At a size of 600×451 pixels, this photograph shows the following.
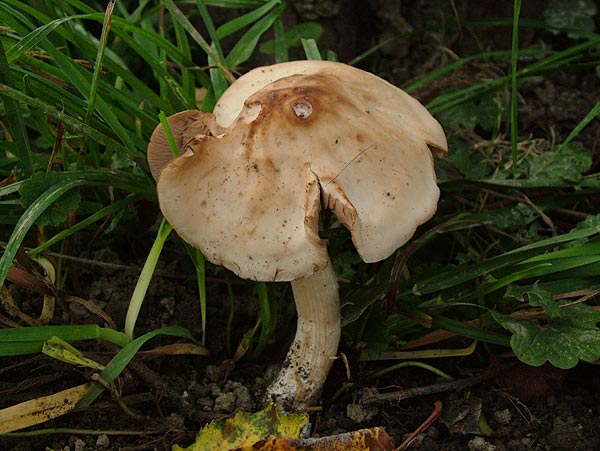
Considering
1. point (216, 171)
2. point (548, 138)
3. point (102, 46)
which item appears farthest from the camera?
point (548, 138)

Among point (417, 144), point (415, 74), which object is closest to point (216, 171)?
point (417, 144)

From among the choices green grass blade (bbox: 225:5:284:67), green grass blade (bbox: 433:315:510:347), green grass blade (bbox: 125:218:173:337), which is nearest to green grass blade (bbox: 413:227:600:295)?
green grass blade (bbox: 433:315:510:347)

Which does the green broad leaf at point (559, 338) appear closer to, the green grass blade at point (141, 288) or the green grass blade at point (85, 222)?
the green grass blade at point (141, 288)

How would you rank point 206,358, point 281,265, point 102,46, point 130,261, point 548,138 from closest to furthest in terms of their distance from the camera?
point 281,265 → point 102,46 → point 206,358 → point 130,261 → point 548,138

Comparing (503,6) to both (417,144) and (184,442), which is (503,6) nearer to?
(417,144)

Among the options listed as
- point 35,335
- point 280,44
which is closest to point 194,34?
point 280,44

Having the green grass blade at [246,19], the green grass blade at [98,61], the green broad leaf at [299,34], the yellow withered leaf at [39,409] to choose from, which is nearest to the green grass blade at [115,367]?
the yellow withered leaf at [39,409]

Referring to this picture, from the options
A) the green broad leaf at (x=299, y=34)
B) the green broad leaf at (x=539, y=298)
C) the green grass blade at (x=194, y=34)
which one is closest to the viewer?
the green broad leaf at (x=539, y=298)
